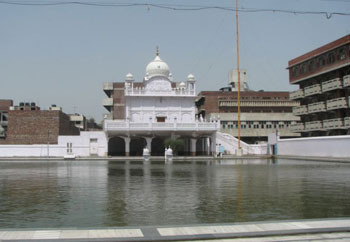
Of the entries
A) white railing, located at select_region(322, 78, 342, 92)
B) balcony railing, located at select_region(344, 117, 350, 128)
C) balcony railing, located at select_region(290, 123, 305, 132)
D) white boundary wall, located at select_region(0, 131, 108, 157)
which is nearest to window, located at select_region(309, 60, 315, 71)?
white railing, located at select_region(322, 78, 342, 92)

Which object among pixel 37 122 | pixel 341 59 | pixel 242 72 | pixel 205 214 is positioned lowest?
pixel 205 214

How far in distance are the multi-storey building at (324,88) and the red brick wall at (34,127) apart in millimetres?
34495

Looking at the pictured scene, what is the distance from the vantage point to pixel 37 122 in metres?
58.3

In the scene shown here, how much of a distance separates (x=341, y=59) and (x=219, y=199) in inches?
1682

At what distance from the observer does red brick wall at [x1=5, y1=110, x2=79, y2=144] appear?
5800 cm

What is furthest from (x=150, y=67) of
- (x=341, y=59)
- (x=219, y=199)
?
(x=219, y=199)

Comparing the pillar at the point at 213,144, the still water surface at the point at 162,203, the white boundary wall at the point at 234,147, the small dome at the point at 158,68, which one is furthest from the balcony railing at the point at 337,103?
the still water surface at the point at 162,203

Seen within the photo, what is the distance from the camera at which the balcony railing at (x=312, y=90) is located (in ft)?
185

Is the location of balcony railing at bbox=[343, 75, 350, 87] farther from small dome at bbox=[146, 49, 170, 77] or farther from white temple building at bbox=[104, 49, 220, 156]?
small dome at bbox=[146, 49, 170, 77]

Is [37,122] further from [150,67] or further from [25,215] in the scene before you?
[25,215]

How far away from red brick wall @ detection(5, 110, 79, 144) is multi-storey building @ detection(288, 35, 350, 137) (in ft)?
113

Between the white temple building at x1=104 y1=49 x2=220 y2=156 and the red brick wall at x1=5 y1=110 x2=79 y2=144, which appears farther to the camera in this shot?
the red brick wall at x1=5 y1=110 x2=79 y2=144

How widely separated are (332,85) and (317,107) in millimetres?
4979

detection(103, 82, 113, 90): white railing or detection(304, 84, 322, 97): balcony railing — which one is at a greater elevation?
detection(103, 82, 113, 90): white railing
